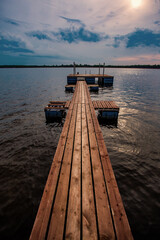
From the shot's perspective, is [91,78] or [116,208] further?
[91,78]

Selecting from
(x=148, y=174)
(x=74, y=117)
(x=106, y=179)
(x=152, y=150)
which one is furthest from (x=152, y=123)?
(x=106, y=179)

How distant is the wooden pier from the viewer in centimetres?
204

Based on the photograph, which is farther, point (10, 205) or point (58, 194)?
point (10, 205)

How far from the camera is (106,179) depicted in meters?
3.02

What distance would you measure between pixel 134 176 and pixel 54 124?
24.9ft

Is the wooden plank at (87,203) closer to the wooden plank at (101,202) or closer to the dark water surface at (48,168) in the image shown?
the wooden plank at (101,202)

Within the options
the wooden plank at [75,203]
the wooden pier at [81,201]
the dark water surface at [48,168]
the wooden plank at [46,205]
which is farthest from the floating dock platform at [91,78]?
the wooden plank at [46,205]

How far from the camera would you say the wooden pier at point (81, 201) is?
204cm

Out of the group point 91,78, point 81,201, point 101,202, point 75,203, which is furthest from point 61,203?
point 91,78

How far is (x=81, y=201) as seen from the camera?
2512 mm

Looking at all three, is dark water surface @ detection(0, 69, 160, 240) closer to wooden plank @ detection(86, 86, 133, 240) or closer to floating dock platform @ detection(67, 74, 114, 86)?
wooden plank @ detection(86, 86, 133, 240)

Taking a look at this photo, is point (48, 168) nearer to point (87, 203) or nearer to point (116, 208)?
point (87, 203)

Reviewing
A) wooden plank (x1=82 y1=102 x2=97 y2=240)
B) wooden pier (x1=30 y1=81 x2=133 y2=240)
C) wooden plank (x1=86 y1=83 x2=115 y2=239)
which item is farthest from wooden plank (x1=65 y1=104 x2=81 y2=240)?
wooden plank (x1=86 y1=83 x2=115 y2=239)

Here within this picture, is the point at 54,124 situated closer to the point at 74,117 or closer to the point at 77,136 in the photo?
the point at 74,117
